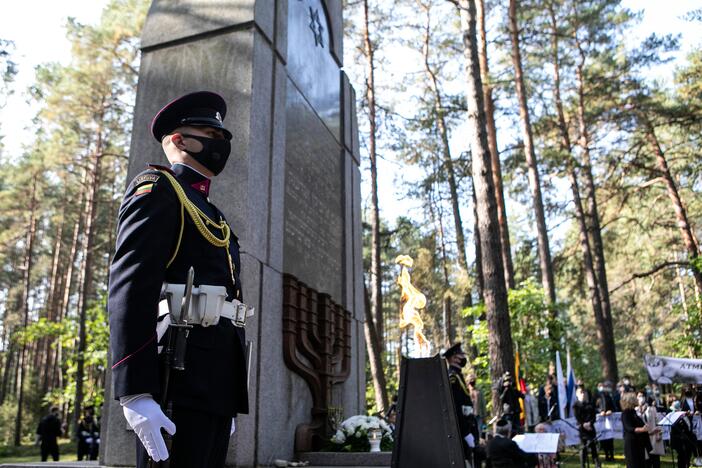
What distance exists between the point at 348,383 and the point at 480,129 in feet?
21.9

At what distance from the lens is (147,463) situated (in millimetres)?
2389

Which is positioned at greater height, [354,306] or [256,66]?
[256,66]

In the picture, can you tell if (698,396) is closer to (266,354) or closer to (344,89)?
(344,89)

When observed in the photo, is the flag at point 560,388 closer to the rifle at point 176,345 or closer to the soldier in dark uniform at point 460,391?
the soldier in dark uniform at point 460,391

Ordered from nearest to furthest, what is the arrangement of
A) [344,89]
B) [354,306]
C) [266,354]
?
[266,354] < [354,306] < [344,89]

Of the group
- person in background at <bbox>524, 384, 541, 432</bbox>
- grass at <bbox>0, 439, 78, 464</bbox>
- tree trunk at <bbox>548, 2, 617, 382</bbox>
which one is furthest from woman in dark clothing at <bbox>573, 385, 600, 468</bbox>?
grass at <bbox>0, 439, 78, 464</bbox>

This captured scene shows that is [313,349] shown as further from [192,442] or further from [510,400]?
[510,400]

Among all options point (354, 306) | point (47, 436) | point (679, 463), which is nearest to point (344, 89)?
point (354, 306)

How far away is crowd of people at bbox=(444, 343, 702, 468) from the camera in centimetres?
832

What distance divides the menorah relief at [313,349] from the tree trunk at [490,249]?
5.15 meters

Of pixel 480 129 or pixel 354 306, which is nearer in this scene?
pixel 354 306

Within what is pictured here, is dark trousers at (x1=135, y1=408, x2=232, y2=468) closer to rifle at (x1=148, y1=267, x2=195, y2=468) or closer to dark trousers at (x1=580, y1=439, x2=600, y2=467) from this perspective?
rifle at (x1=148, y1=267, x2=195, y2=468)

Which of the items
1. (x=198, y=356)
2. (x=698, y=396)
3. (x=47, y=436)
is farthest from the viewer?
(x=47, y=436)

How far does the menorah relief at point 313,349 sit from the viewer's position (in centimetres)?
630
